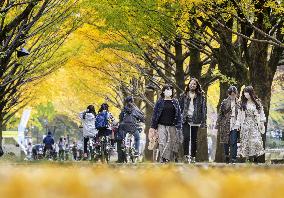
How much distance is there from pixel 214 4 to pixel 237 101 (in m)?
2.08

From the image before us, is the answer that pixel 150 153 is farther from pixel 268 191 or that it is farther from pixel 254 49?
pixel 268 191

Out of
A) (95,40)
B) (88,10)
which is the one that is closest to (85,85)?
(95,40)

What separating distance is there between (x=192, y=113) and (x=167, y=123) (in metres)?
0.51

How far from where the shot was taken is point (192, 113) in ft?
44.6

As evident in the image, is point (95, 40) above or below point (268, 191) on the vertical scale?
above

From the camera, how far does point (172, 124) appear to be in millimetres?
13570

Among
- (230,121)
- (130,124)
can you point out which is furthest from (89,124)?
(230,121)

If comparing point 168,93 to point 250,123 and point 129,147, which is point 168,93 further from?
point 129,147

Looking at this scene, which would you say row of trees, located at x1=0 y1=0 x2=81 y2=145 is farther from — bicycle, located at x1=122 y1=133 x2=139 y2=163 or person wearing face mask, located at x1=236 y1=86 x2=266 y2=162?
person wearing face mask, located at x1=236 y1=86 x2=266 y2=162

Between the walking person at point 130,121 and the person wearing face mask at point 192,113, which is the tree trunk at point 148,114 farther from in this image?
the person wearing face mask at point 192,113

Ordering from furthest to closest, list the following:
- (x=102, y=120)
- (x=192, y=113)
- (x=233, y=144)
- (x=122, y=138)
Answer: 1. (x=122, y=138)
2. (x=102, y=120)
3. (x=233, y=144)
4. (x=192, y=113)

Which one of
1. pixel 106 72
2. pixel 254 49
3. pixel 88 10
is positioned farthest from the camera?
pixel 106 72

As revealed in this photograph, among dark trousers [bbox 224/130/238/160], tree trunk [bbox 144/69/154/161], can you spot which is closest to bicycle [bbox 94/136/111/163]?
dark trousers [bbox 224/130/238/160]

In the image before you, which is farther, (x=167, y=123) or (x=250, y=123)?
(x=250, y=123)
